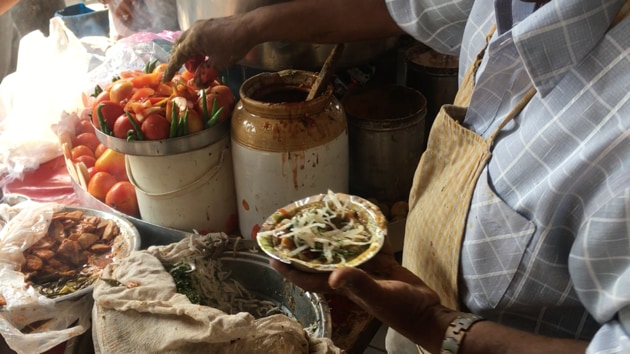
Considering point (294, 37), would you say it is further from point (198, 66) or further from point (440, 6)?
point (440, 6)

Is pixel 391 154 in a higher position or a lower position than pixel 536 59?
lower

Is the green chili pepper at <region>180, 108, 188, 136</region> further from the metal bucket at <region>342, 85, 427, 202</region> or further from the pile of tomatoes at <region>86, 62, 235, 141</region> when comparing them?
the metal bucket at <region>342, 85, 427, 202</region>

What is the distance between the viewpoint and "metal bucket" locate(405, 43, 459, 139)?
227 cm

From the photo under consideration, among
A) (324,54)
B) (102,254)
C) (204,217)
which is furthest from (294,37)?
(102,254)

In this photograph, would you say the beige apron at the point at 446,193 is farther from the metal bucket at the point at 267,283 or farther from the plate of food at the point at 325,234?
the metal bucket at the point at 267,283

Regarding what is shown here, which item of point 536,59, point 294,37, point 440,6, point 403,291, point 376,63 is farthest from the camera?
point 376,63

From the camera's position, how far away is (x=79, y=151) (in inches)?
90.6

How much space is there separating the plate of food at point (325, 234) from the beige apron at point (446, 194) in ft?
0.33

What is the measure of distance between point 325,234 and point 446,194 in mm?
295

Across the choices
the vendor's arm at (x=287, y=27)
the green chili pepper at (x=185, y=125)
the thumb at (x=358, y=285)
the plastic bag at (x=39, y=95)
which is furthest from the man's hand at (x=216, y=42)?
the thumb at (x=358, y=285)

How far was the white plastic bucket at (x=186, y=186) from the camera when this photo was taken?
1.89 meters

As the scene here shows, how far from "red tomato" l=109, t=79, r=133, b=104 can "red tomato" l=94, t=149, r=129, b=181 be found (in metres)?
0.30

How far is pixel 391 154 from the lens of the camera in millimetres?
2014

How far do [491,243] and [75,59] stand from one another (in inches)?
94.2
